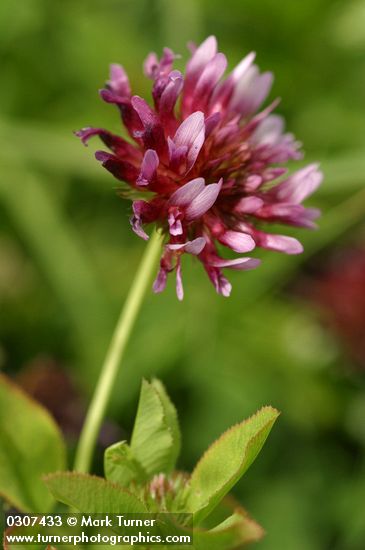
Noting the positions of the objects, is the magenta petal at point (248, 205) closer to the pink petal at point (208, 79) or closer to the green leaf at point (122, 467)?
the pink petal at point (208, 79)

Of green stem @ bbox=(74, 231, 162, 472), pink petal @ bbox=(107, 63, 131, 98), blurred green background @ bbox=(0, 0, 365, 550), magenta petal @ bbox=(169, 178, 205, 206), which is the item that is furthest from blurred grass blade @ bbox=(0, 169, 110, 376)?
magenta petal @ bbox=(169, 178, 205, 206)

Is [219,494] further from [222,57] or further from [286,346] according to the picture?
[286,346]

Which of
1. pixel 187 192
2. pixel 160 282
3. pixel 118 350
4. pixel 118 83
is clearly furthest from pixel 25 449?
pixel 118 83

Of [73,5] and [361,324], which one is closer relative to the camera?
[361,324]

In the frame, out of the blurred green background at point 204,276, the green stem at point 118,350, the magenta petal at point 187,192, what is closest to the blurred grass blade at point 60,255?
the blurred green background at point 204,276

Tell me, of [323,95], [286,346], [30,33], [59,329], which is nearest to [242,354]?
[286,346]

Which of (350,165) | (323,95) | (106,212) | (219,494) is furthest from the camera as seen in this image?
(323,95)

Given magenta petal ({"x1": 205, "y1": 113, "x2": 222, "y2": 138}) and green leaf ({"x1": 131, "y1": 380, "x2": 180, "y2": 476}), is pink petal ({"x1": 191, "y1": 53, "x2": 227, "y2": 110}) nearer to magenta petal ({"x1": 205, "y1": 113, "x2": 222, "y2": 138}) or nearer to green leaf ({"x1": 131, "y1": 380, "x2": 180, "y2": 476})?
magenta petal ({"x1": 205, "y1": 113, "x2": 222, "y2": 138})
